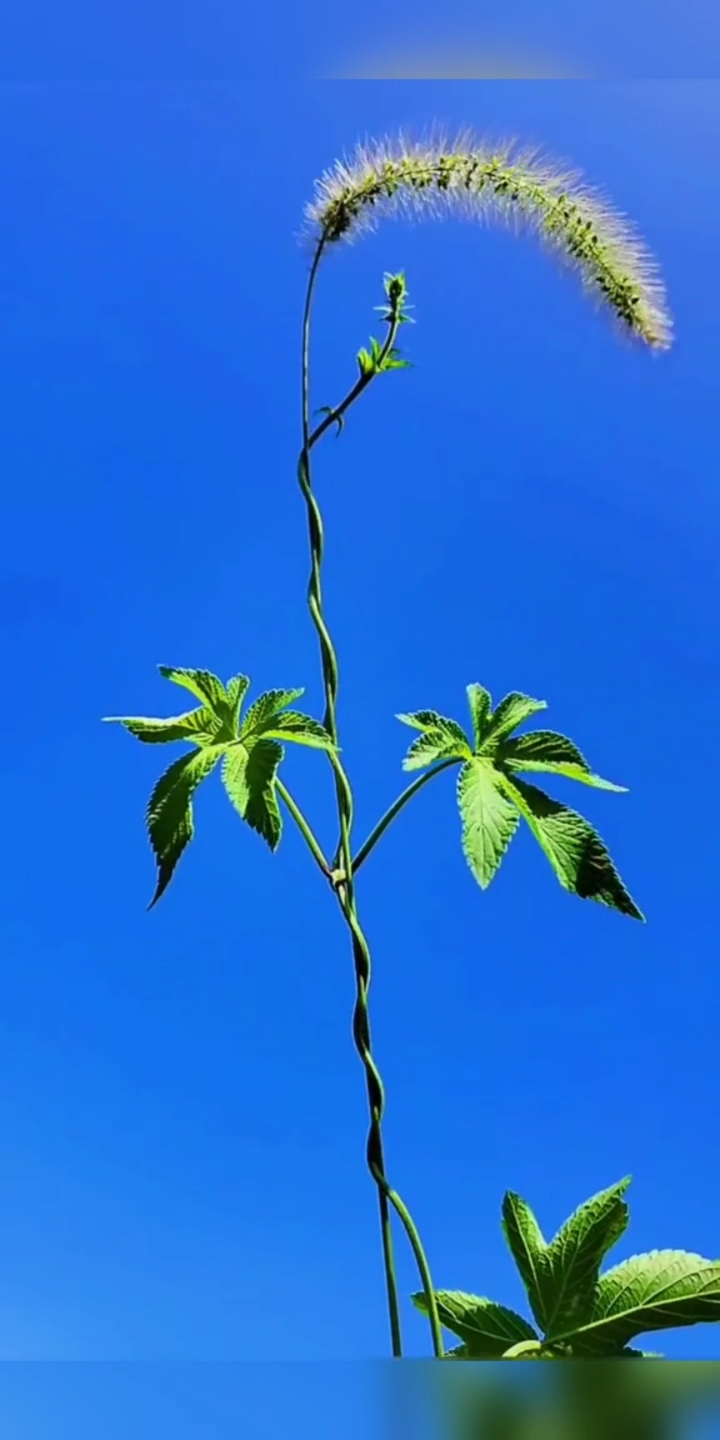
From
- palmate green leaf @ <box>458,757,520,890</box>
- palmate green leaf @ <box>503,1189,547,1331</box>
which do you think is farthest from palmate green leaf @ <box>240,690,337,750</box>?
palmate green leaf @ <box>503,1189,547,1331</box>

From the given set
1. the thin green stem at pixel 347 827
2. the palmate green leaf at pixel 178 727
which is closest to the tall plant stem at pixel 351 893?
the thin green stem at pixel 347 827

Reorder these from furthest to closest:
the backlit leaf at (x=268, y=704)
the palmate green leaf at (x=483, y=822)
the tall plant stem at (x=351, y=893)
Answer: the backlit leaf at (x=268, y=704)
the palmate green leaf at (x=483, y=822)
the tall plant stem at (x=351, y=893)

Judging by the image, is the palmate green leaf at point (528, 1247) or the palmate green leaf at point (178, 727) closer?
the palmate green leaf at point (528, 1247)

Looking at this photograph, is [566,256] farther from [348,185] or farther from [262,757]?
[262,757]

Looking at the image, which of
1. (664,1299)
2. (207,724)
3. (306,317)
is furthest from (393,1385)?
(306,317)

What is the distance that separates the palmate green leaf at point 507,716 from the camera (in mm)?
1269

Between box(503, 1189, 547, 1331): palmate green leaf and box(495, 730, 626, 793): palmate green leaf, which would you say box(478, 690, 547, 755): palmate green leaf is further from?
box(503, 1189, 547, 1331): palmate green leaf

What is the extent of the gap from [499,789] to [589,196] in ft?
2.47

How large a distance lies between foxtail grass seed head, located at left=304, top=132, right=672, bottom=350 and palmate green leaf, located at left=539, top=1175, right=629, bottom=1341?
96 centimetres

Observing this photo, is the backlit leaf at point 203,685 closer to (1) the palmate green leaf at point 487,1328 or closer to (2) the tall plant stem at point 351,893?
(2) the tall plant stem at point 351,893

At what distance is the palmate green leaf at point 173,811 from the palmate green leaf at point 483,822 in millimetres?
259

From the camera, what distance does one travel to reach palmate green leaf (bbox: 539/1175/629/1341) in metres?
1.02

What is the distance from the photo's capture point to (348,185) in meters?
1.39

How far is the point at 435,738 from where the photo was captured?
1.20m
